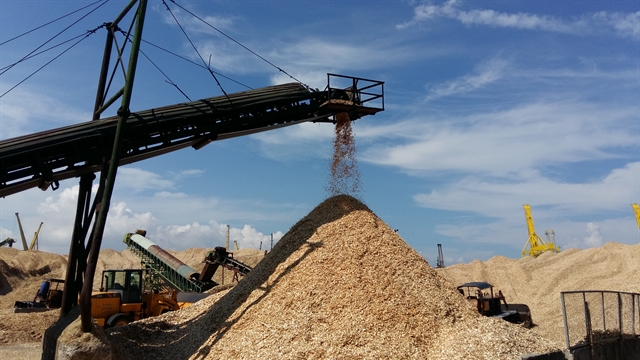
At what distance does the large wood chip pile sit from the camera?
9844 millimetres

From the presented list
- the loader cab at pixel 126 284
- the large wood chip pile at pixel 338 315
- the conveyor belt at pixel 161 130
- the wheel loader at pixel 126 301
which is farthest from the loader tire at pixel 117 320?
the conveyor belt at pixel 161 130

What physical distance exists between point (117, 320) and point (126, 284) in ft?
6.85

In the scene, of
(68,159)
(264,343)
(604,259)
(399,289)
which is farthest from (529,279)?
(68,159)

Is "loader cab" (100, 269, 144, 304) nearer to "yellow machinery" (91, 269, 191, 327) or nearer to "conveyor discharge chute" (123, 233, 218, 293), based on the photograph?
"yellow machinery" (91, 269, 191, 327)

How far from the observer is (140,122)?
486 inches

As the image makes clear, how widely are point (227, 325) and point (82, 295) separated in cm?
304

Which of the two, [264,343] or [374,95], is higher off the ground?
[374,95]

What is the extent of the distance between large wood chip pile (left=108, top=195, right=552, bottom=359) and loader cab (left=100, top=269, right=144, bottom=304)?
14.7 feet

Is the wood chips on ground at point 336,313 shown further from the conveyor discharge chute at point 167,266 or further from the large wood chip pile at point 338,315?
the conveyor discharge chute at point 167,266

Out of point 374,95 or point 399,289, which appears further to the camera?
point 374,95

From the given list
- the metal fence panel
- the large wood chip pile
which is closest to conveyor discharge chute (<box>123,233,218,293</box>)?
the large wood chip pile

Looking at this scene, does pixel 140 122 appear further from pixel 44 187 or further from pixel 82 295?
pixel 82 295

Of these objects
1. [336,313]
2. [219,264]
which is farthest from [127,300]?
[336,313]

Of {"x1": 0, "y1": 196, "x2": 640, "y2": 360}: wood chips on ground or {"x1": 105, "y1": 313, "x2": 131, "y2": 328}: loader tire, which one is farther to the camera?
{"x1": 105, "y1": 313, "x2": 131, "y2": 328}: loader tire
